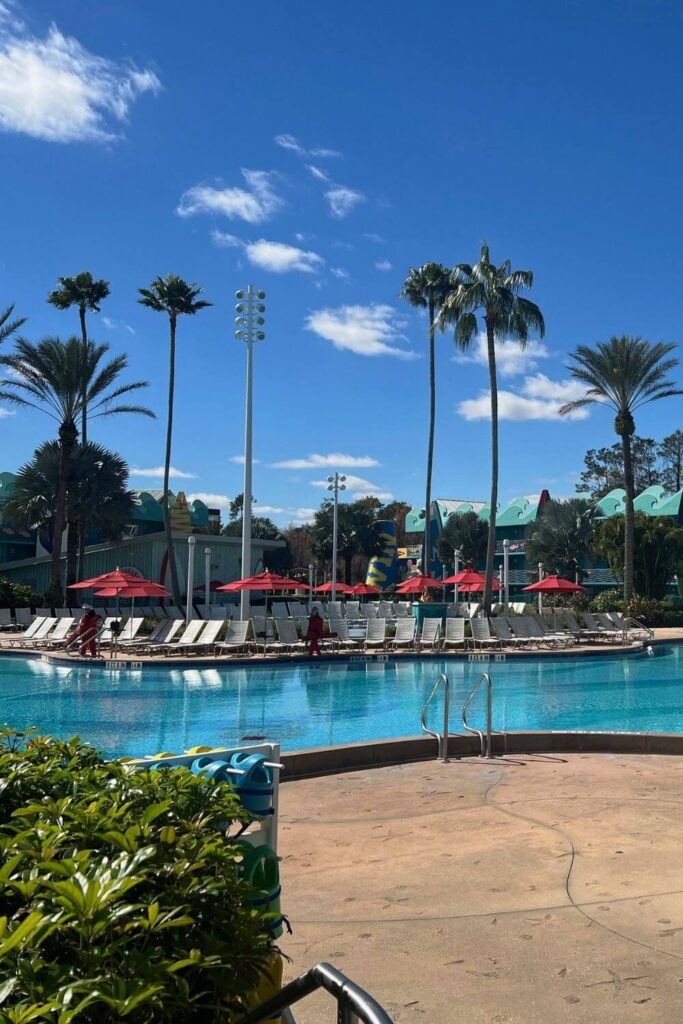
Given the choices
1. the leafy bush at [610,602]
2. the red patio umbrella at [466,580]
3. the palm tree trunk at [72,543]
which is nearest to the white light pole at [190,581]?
the palm tree trunk at [72,543]

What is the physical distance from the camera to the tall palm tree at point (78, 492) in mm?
33375

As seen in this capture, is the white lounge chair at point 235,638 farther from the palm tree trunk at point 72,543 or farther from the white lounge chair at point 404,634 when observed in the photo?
the palm tree trunk at point 72,543

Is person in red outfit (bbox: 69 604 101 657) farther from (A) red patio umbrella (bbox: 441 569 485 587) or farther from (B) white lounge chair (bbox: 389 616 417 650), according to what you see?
(A) red patio umbrella (bbox: 441 569 485 587)

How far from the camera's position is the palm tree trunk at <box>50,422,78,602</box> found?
30.1 metres

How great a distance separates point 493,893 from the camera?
4.31 meters

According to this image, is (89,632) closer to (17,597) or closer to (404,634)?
(404,634)

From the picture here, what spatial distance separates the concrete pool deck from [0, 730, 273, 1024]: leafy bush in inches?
67.5

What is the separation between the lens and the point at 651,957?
352 cm

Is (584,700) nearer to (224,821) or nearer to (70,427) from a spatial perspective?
(224,821)

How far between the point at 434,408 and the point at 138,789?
3826cm

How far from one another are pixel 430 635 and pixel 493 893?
1826 centimetres

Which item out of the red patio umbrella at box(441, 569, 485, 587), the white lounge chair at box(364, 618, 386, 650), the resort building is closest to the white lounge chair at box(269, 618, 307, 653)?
the white lounge chair at box(364, 618, 386, 650)

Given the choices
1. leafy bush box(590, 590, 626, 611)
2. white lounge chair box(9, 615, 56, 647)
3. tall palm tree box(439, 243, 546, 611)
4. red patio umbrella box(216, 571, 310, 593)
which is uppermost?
tall palm tree box(439, 243, 546, 611)

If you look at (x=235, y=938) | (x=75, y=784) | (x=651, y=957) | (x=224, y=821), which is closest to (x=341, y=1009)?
(x=235, y=938)
